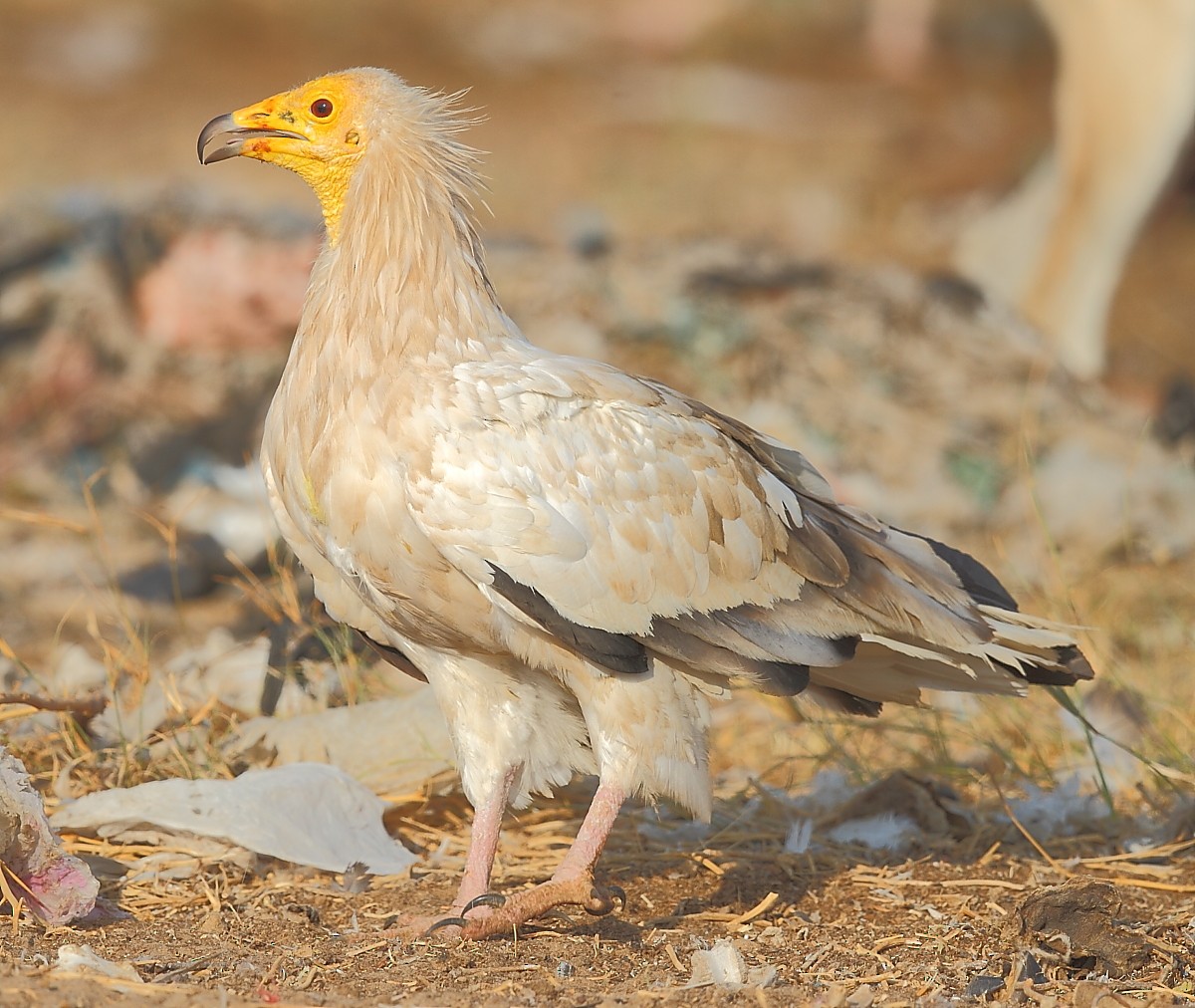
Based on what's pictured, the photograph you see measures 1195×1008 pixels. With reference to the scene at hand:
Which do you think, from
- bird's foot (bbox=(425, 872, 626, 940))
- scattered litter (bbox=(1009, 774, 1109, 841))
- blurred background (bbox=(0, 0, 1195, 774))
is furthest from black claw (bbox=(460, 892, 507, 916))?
scattered litter (bbox=(1009, 774, 1109, 841))

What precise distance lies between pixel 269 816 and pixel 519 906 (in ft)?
2.33

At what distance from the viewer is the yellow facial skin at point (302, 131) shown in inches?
130

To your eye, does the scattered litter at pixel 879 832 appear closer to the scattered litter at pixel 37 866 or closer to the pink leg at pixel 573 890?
the pink leg at pixel 573 890

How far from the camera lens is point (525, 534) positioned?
9.55ft

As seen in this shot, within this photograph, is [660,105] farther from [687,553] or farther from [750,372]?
[687,553]

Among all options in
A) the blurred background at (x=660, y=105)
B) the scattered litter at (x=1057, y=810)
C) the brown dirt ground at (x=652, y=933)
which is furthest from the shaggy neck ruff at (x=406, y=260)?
the blurred background at (x=660, y=105)

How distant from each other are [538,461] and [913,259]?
938 centimetres

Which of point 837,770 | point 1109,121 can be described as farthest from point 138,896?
point 1109,121

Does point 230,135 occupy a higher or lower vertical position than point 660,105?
lower

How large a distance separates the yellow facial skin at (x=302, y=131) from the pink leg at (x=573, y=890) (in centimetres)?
150

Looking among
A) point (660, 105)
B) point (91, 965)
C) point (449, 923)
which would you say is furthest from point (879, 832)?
point (660, 105)

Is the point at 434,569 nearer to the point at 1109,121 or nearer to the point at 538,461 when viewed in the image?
the point at 538,461

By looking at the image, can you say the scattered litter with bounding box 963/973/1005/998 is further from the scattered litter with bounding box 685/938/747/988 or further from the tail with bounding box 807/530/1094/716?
the tail with bounding box 807/530/1094/716

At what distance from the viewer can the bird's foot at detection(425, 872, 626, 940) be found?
3.06m
